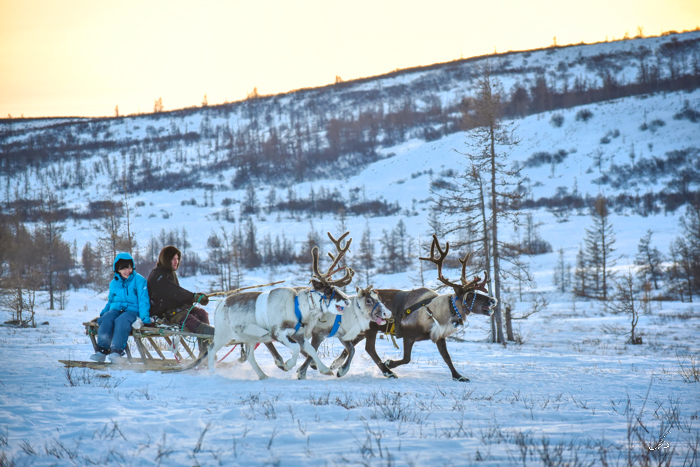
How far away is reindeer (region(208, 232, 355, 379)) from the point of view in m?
8.77

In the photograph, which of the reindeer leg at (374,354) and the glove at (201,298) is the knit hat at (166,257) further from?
the reindeer leg at (374,354)

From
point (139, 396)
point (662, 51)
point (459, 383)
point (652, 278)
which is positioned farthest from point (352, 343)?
point (662, 51)

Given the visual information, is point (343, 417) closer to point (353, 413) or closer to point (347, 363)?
point (353, 413)

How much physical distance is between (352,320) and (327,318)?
20.1 inches

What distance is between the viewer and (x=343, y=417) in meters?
5.81

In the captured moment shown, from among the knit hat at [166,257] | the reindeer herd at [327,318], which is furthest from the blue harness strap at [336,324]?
the knit hat at [166,257]

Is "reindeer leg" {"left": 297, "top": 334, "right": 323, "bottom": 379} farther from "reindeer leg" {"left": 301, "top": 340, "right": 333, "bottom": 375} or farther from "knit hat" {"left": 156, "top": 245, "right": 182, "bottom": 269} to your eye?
"knit hat" {"left": 156, "top": 245, "right": 182, "bottom": 269}

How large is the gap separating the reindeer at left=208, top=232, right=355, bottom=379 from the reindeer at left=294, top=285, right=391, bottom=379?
0.89ft

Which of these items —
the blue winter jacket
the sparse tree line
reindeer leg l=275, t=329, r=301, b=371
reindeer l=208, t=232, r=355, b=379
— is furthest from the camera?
the sparse tree line

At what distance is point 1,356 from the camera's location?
1090 cm

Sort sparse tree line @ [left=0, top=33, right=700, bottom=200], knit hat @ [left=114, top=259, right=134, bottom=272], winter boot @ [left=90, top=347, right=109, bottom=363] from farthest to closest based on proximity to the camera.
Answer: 1. sparse tree line @ [left=0, top=33, right=700, bottom=200]
2. knit hat @ [left=114, top=259, right=134, bottom=272]
3. winter boot @ [left=90, top=347, right=109, bottom=363]

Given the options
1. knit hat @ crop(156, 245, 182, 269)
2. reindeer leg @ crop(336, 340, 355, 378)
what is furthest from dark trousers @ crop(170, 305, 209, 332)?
reindeer leg @ crop(336, 340, 355, 378)

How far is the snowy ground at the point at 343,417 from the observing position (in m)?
4.46

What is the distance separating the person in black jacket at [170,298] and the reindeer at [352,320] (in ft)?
7.30
